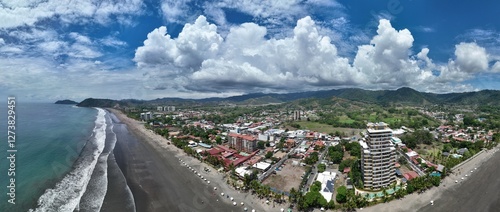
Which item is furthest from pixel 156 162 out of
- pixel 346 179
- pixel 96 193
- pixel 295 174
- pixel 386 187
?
pixel 386 187

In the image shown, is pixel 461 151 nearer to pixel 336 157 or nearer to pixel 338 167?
pixel 336 157

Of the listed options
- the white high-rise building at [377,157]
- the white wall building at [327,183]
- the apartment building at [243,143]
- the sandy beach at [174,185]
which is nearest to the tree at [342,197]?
the white wall building at [327,183]

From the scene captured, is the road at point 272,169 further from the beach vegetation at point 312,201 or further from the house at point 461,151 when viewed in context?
the house at point 461,151

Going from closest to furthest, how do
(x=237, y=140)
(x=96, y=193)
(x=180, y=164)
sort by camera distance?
(x=96, y=193), (x=180, y=164), (x=237, y=140)

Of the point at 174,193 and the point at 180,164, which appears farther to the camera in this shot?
the point at 180,164

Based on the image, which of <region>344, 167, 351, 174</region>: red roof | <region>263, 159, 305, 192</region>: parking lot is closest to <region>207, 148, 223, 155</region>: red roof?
<region>263, 159, 305, 192</region>: parking lot

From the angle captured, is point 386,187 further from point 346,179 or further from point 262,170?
point 262,170

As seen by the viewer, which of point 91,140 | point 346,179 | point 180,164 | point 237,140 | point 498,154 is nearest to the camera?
point 346,179

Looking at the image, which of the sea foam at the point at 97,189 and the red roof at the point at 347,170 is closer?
the sea foam at the point at 97,189
